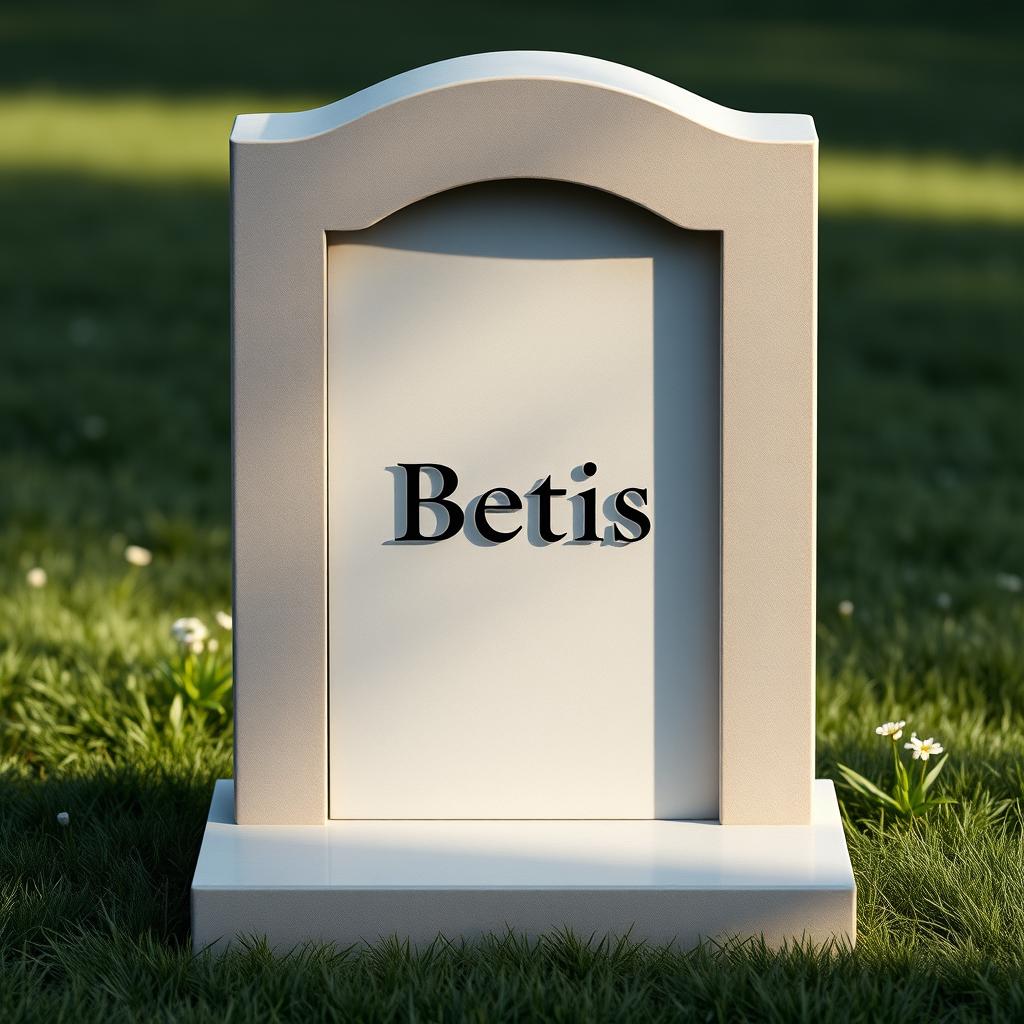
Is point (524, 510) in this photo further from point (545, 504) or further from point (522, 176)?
point (522, 176)

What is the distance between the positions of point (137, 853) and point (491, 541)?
0.75 metres

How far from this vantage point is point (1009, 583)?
13.1 ft

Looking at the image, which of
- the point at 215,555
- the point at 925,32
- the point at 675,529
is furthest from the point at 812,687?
the point at 925,32

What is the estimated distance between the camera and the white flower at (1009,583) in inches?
157

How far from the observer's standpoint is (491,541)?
2.48m

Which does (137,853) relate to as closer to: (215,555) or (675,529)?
(675,529)

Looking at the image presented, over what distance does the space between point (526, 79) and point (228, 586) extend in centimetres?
207

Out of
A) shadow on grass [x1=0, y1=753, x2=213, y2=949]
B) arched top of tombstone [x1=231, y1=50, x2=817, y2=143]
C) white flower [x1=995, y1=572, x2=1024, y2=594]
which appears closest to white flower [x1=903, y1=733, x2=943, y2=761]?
arched top of tombstone [x1=231, y1=50, x2=817, y2=143]

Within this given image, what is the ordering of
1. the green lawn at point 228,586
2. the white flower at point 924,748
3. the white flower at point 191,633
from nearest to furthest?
the green lawn at point 228,586 < the white flower at point 924,748 < the white flower at point 191,633

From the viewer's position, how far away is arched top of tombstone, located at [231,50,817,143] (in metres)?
2.36

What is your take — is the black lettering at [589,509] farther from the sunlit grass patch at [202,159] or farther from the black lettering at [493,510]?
the sunlit grass patch at [202,159]

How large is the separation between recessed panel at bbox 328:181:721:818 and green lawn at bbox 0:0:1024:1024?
1.10ft

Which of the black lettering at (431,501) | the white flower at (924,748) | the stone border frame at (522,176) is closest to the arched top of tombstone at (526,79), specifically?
the stone border frame at (522,176)

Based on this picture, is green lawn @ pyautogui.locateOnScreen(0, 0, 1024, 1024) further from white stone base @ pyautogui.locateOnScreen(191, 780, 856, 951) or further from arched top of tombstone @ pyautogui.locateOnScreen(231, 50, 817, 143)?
arched top of tombstone @ pyautogui.locateOnScreen(231, 50, 817, 143)
